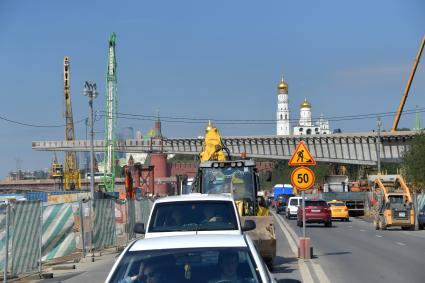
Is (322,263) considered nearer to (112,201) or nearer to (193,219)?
(193,219)

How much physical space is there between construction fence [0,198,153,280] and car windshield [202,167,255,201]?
402 cm

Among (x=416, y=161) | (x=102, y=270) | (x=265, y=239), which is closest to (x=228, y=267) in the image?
(x=265, y=239)

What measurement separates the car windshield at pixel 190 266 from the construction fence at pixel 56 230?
423 inches

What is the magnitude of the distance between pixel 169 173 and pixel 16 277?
139 m

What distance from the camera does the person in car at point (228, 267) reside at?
6.83 metres

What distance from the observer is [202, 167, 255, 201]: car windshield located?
23984 millimetres

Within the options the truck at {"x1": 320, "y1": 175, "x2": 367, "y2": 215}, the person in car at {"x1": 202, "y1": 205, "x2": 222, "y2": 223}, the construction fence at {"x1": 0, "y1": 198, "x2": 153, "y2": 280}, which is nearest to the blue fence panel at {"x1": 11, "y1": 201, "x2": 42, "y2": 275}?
the construction fence at {"x1": 0, "y1": 198, "x2": 153, "y2": 280}

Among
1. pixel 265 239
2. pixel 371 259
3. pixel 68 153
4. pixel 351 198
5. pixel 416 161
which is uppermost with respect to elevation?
pixel 68 153

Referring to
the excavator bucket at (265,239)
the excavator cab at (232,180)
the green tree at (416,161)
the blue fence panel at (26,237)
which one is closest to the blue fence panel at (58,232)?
the blue fence panel at (26,237)

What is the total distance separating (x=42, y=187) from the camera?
563 feet

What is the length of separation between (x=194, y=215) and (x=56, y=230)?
1100 cm

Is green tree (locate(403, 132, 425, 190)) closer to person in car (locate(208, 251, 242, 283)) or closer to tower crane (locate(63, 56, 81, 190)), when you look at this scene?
person in car (locate(208, 251, 242, 283))

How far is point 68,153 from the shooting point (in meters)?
142

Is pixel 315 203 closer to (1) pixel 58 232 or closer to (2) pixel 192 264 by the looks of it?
(1) pixel 58 232
